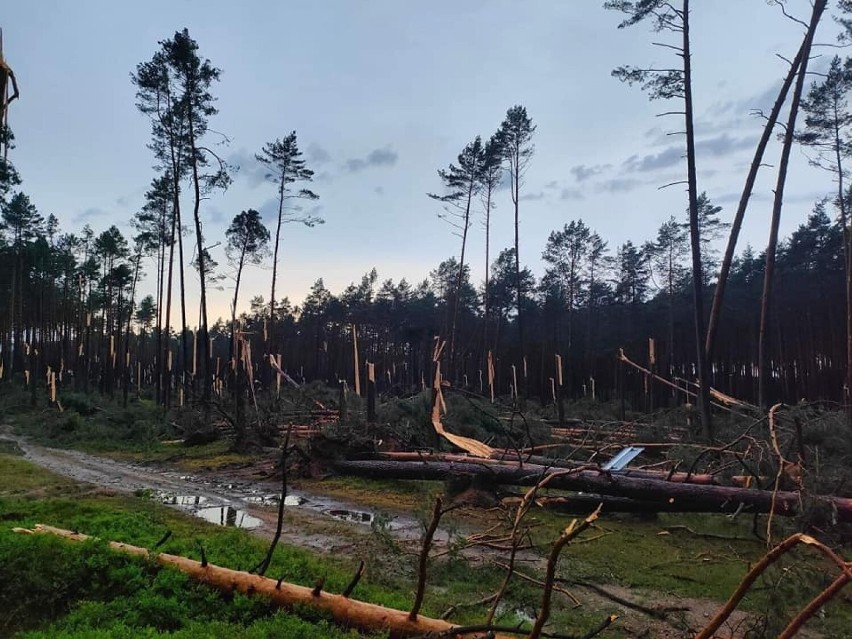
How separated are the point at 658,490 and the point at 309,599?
219 inches

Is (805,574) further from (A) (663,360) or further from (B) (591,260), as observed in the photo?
(B) (591,260)

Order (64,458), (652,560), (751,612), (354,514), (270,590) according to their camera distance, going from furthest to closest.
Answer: (64,458)
(354,514)
(652,560)
(751,612)
(270,590)

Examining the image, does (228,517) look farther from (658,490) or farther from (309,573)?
(658,490)

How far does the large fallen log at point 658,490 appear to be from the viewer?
281 inches

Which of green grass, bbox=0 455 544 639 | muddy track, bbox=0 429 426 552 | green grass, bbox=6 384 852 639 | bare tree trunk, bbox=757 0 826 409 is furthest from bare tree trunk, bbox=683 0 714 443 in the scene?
green grass, bbox=0 455 544 639

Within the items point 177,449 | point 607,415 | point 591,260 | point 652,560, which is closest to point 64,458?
point 177,449

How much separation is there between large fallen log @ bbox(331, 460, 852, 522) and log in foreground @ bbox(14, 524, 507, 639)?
7.93 feet

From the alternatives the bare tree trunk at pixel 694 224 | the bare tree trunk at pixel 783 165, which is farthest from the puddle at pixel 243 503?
the bare tree trunk at pixel 783 165

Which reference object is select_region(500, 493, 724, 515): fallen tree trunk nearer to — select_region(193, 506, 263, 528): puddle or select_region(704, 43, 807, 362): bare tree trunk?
select_region(193, 506, 263, 528): puddle

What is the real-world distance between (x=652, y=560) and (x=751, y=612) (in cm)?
181

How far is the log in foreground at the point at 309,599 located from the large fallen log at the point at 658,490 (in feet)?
7.93

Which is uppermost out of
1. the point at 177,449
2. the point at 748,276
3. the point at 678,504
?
the point at 748,276

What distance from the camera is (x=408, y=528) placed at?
863 centimetres

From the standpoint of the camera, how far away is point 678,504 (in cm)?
835
